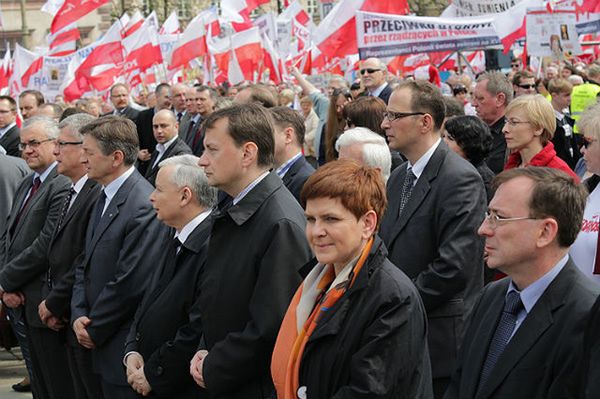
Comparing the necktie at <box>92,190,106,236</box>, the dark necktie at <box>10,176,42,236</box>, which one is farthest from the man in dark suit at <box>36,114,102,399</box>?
the dark necktie at <box>10,176,42,236</box>

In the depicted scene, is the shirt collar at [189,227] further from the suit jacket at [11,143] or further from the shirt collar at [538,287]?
the suit jacket at [11,143]

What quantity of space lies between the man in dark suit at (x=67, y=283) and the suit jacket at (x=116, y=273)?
0.35 metres

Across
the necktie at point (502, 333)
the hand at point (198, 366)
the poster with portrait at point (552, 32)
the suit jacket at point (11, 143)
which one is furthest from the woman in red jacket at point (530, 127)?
the poster with portrait at point (552, 32)

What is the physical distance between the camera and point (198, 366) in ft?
16.7

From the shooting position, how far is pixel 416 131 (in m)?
5.94

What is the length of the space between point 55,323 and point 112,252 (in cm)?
89

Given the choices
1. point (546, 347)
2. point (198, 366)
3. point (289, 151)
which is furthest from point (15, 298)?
point (546, 347)

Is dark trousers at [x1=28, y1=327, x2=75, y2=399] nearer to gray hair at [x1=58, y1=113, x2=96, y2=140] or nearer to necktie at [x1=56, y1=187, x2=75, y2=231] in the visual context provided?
necktie at [x1=56, y1=187, x2=75, y2=231]

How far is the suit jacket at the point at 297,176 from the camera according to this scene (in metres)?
6.90

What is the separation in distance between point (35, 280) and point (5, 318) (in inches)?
77.3

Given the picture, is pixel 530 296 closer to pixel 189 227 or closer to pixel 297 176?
pixel 189 227

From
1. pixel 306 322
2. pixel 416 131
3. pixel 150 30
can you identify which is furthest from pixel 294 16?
pixel 306 322

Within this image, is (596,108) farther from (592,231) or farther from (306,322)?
(306,322)

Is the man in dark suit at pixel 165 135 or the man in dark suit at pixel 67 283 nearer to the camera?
the man in dark suit at pixel 67 283
